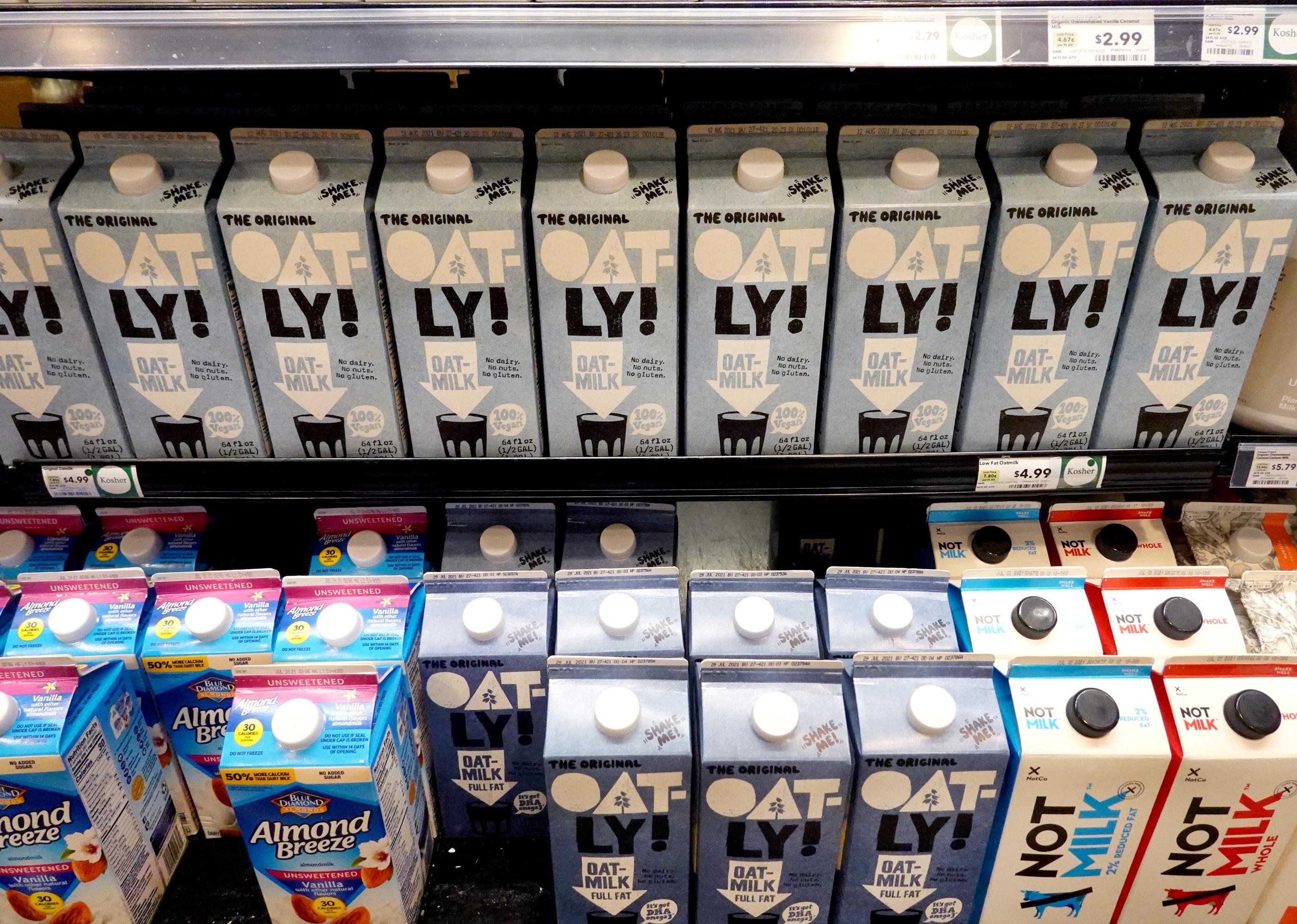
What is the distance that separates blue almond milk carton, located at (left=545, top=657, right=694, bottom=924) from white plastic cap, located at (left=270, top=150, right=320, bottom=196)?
627 mm

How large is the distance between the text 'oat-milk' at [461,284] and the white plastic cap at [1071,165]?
1.98 feet

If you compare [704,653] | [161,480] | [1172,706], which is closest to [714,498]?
[704,653]

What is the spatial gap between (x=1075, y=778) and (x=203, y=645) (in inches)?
42.9

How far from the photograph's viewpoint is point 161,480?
134cm

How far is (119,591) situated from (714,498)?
0.81 meters

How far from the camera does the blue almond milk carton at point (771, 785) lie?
119 centimetres

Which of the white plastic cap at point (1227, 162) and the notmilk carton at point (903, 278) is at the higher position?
the white plastic cap at point (1227, 162)

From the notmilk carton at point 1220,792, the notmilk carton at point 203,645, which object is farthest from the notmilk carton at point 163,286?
the notmilk carton at point 1220,792

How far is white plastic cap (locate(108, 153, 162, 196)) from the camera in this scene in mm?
1177

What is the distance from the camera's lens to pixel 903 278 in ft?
3.95

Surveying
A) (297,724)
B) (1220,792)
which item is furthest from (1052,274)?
(297,724)

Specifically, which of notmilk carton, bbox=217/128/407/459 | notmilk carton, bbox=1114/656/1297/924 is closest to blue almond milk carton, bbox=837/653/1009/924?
notmilk carton, bbox=1114/656/1297/924

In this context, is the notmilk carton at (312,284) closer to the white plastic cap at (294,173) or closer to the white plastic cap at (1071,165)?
the white plastic cap at (294,173)

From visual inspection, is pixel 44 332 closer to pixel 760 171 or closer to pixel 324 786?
pixel 324 786
